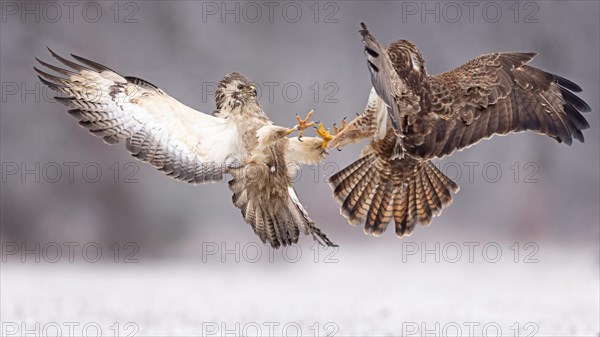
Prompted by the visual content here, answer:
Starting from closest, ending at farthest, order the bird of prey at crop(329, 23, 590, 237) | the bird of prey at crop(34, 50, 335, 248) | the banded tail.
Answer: the bird of prey at crop(329, 23, 590, 237)
the bird of prey at crop(34, 50, 335, 248)
the banded tail

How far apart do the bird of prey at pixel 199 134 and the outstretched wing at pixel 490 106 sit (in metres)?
0.39

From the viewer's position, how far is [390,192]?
3.07 m

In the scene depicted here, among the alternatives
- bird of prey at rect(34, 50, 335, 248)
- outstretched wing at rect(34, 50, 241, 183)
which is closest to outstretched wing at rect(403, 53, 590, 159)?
bird of prey at rect(34, 50, 335, 248)

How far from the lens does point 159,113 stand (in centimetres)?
285

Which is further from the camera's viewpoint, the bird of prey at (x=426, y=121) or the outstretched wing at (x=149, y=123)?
the outstretched wing at (x=149, y=123)

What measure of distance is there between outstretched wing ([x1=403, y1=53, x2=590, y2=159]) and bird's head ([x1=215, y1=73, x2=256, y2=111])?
0.56 metres

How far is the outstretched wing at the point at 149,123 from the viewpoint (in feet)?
9.24

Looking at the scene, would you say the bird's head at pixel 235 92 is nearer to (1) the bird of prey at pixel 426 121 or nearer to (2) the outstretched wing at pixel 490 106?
(1) the bird of prey at pixel 426 121

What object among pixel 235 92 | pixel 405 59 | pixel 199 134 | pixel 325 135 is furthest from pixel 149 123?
pixel 405 59

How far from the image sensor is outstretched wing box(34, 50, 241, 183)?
282 centimetres

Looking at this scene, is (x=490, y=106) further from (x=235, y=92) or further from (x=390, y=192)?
(x=235, y=92)

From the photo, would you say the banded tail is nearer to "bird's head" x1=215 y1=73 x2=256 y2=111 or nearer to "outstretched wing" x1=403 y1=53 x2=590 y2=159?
"outstretched wing" x1=403 y1=53 x2=590 y2=159

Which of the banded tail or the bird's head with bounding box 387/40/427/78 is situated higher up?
the bird's head with bounding box 387/40/427/78

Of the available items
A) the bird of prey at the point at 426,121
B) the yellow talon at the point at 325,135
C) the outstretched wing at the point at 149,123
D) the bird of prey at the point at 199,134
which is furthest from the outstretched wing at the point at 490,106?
the outstretched wing at the point at 149,123
